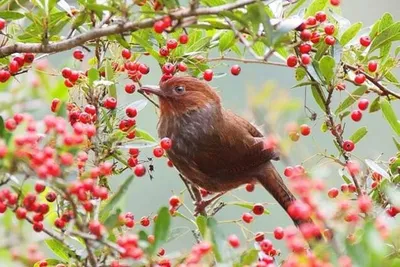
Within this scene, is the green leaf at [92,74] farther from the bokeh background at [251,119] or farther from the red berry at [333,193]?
the red berry at [333,193]

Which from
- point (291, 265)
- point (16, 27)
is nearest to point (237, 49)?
point (16, 27)

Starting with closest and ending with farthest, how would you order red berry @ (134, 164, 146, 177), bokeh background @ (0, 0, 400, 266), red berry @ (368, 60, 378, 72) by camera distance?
red berry @ (134, 164, 146, 177) → red berry @ (368, 60, 378, 72) → bokeh background @ (0, 0, 400, 266)

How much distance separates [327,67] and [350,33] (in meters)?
0.20

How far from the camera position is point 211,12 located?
1.43 metres

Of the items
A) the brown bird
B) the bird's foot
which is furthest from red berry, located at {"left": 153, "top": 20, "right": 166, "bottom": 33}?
the brown bird

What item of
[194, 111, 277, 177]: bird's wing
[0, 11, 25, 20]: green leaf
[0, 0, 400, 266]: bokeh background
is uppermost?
[0, 11, 25, 20]: green leaf

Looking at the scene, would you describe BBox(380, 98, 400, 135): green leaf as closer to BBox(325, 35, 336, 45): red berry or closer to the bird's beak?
BBox(325, 35, 336, 45): red berry

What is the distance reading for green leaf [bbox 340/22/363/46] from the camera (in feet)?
6.85

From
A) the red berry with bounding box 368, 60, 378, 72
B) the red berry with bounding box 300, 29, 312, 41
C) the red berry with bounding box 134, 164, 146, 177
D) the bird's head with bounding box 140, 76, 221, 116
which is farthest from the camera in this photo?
the bird's head with bounding box 140, 76, 221, 116

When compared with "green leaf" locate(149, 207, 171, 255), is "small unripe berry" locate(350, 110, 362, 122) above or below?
below

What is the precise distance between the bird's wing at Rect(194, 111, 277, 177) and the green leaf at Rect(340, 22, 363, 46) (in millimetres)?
622

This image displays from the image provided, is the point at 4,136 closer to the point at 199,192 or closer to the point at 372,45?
the point at 372,45

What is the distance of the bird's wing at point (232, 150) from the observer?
2666mm

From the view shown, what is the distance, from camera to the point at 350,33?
2.09m
